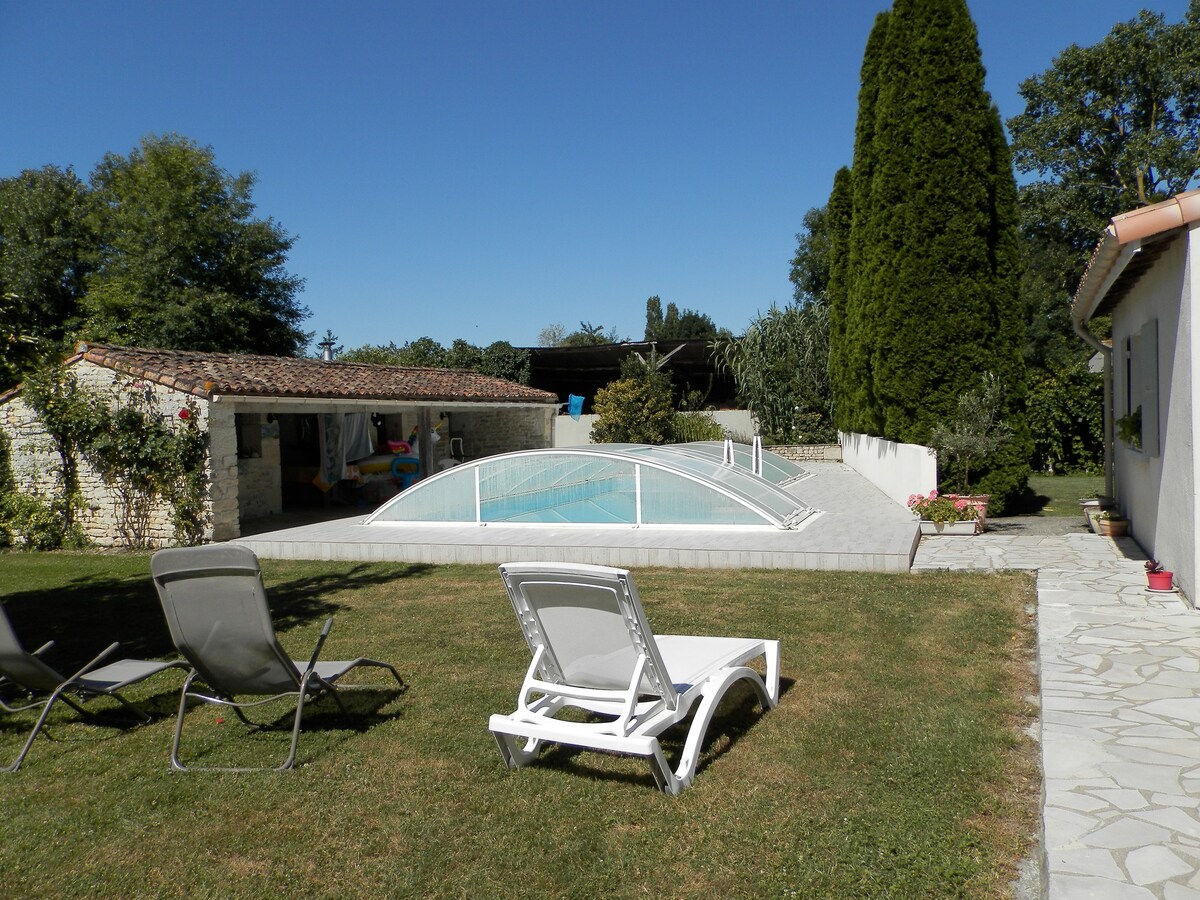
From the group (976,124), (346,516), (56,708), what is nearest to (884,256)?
(976,124)

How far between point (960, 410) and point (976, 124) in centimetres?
449

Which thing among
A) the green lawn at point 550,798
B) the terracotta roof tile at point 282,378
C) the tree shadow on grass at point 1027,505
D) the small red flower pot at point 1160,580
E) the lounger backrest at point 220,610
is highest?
the terracotta roof tile at point 282,378

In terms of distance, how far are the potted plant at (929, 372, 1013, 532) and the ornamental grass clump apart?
204 millimetres

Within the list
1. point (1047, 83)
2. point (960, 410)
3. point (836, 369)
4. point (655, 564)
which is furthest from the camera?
point (1047, 83)

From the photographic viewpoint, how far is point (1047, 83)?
1235 inches

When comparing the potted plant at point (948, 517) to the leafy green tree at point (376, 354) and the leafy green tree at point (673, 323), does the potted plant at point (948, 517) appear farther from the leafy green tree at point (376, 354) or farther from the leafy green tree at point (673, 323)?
the leafy green tree at point (673, 323)

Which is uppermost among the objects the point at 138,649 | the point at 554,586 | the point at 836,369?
the point at 836,369

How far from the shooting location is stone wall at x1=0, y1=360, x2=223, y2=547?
13.4 metres

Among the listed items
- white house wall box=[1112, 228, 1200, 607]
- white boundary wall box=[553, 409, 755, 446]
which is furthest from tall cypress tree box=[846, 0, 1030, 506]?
white boundary wall box=[553, 409, 755, 446]

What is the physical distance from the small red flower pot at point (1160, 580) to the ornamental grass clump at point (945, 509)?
170 inches

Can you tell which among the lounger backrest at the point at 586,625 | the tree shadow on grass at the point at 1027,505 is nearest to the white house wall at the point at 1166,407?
the tree shadow on grass at the point at 1027,505

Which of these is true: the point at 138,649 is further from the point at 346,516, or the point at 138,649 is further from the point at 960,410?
the point at 960,410

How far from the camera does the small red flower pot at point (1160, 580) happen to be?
7.26 meters

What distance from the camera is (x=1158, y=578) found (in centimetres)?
731
